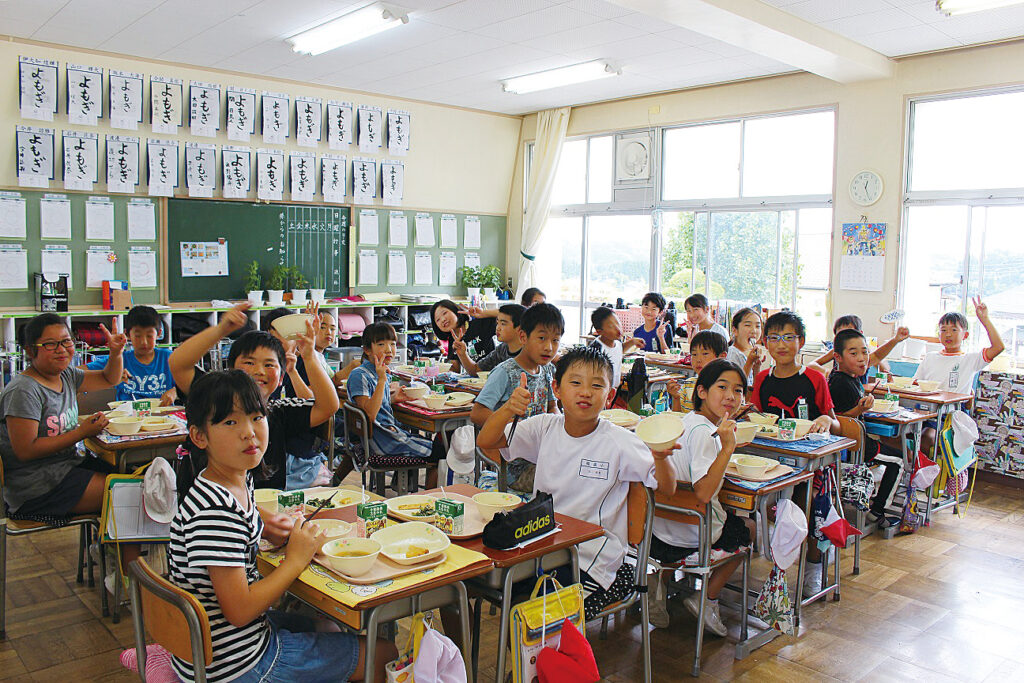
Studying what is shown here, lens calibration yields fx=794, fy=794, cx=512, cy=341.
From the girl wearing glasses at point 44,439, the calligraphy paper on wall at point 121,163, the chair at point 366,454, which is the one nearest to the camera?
the girl wearing glasses at point 44,439

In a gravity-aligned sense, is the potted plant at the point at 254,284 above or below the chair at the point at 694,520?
above

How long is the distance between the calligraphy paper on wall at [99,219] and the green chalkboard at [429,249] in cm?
236

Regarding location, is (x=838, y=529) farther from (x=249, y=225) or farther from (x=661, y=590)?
(x=249, y=225)

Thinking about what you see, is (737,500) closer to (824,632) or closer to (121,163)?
(824,632)

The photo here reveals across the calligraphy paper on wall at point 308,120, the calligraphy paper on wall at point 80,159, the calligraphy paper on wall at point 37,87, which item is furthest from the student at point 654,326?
the calligraphy paper on wall at point 37,87

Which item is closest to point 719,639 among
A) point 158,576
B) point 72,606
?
point 158,576

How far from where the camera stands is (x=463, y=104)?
9.09 metres

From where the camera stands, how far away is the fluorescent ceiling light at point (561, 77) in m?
7.19

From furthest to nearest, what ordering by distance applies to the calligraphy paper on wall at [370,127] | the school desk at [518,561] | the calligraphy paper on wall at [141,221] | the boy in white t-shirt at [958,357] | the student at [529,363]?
the calligraphy paper on wall at [370,127], the calligraphy paper on wall at [141,221], the boy in white t-shirt at [958,357], the student at [529,363], the school desk at [518,561]

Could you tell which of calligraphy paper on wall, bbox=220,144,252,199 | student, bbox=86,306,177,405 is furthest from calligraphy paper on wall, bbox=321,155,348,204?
student, bbox=86,306,177,405

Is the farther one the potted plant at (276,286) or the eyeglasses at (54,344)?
the potted plant at (276,286)

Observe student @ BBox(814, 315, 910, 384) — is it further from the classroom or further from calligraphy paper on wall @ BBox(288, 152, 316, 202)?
calligraphy paper on wall @ BBox(288, 152, 316, 202)

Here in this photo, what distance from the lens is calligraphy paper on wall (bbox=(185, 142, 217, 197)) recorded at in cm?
736

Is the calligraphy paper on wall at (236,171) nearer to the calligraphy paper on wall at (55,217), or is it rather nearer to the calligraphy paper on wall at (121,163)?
the calligraphy paper on wall at (121,163)
